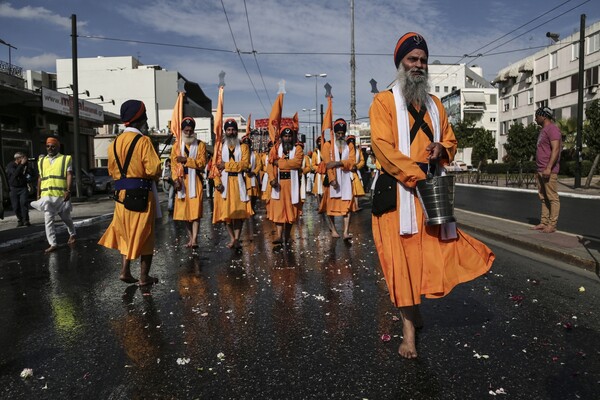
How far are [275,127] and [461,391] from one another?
6.16 metres

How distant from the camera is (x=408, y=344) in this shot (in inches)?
133

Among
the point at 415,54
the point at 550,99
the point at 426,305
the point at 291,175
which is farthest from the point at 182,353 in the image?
the point at 550,99

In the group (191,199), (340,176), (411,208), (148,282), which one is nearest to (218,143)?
(191,199)

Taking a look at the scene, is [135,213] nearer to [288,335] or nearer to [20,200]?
[288,335]

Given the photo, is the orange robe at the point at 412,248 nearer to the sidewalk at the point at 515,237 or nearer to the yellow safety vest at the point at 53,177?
the sidewalk at the point at 515,237

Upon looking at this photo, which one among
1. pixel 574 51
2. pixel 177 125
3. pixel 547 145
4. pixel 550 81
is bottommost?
pixel 547 145

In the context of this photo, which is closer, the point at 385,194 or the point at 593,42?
the point at 385,194

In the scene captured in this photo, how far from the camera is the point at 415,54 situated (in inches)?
135

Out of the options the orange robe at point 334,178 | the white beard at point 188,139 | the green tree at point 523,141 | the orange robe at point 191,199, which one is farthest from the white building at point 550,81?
the white beard at point 188,139

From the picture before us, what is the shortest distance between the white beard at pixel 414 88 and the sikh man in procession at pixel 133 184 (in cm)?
295

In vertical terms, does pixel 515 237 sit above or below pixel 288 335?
above

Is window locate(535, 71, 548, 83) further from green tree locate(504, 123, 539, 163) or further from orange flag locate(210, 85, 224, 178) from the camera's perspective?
orange flag locate(210, 85, 224, 178)

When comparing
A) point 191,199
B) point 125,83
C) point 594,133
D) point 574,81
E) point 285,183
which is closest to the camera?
point 191,199

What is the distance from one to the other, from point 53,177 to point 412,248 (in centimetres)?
691
